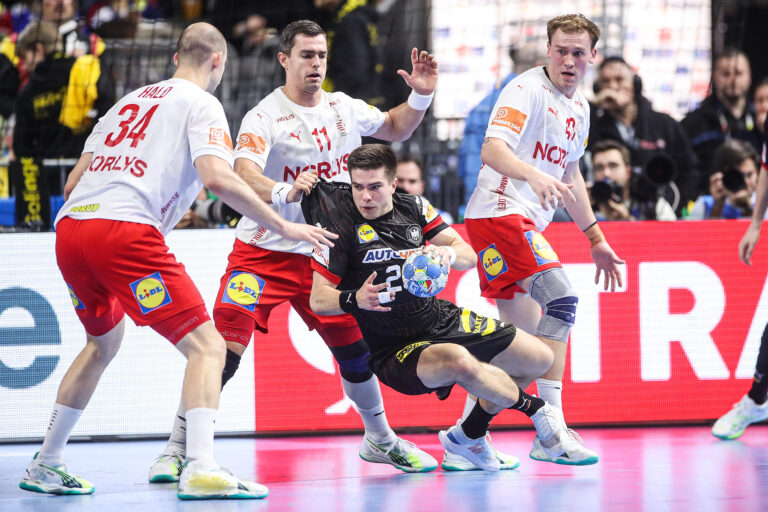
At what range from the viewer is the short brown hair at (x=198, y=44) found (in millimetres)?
4629

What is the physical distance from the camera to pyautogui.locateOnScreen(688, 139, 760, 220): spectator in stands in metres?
7.07

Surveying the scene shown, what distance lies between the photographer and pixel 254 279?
5086 mm

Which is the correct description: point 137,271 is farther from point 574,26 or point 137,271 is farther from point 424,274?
point 574,26

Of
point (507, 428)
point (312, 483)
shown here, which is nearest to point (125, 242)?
point (312, 483)

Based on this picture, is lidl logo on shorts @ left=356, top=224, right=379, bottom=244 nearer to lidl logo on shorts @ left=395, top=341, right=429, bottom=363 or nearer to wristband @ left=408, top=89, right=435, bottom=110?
lidl logo on shorts @ left=395, top=341, right=429, bottom=363

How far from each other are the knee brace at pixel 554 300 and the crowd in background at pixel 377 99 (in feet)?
6.44

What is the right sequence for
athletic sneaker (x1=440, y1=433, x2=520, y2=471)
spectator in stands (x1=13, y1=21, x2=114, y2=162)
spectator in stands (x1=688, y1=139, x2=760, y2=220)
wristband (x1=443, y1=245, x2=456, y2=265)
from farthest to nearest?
1. spectator in stands (x1=13, y1=21, x2=114, y2=162)
2. spectator in stands (x1=688, y1=139, x2=760, y2=220)
3. athletic sneaker (x1=440, y1=433, x2=520, y2=471)
4. wristband (x1=443, y1=245, x2=456, y2=265)

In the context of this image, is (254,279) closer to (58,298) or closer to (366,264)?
(366,264)

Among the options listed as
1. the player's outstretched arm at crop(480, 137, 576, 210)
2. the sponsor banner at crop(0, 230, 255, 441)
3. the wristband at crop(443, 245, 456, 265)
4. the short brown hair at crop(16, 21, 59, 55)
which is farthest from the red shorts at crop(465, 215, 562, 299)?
the short brown hair at crop(16, 21, 59, 55)

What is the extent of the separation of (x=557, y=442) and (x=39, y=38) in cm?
595

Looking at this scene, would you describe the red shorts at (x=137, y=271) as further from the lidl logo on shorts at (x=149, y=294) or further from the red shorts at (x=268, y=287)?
the red shorts at (x=268, y=287)

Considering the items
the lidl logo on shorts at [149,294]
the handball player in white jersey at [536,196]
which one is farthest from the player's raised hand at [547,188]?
the lidl logo on shorts at [149,294]

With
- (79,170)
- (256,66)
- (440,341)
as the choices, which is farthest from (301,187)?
(256,66)

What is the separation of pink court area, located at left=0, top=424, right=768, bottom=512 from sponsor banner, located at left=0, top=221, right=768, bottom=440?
0.65ft
